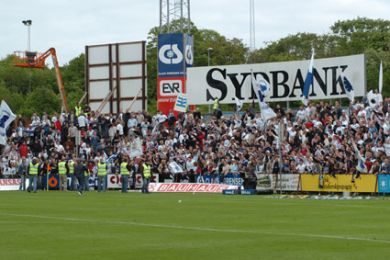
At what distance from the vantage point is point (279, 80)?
5509cm

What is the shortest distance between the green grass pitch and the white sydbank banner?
1963cm

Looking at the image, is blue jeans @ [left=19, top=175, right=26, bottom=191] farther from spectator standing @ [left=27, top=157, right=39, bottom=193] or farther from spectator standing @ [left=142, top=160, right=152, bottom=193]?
spectator standing @ [left=142, top=160, right=152, bottom=193]

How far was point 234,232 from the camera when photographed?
21.0 metres

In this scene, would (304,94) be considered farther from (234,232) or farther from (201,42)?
(201,42)

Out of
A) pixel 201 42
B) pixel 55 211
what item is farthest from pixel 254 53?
pixel 55 211

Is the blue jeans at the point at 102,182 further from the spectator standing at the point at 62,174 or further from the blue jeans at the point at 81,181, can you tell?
the spectator standing at the point at 62,174

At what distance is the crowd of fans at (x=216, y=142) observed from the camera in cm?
4297

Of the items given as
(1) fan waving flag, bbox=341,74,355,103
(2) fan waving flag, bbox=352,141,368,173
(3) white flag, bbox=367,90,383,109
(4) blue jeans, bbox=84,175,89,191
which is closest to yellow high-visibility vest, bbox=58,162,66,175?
(4) blue jeans, bbox=84,175,89,191

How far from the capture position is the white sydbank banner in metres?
52.1

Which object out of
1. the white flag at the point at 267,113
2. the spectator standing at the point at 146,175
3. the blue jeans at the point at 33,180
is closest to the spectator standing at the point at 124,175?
the spectator standing at the point at 146,175

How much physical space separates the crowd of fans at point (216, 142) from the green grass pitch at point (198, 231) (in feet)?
31.5

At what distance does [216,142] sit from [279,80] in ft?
22.6

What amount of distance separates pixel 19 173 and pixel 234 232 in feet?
119

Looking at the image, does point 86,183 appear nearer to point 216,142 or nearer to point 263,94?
point 216,142
